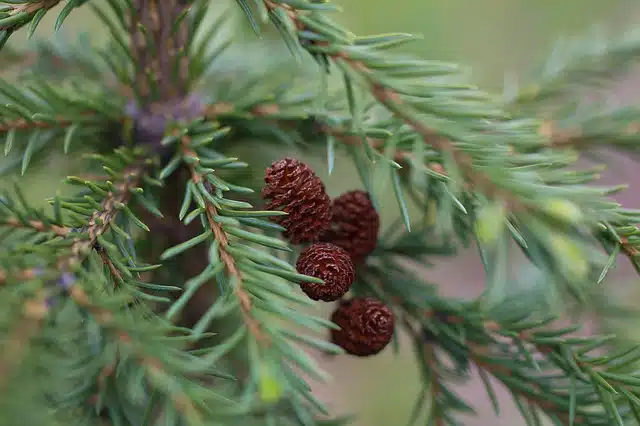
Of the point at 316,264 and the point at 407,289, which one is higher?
the point at 316,264

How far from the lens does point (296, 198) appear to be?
397 mm

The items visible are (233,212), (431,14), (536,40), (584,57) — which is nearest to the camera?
(233,212)

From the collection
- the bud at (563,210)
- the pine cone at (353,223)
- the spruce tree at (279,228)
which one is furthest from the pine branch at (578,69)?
the bud at (563,210)

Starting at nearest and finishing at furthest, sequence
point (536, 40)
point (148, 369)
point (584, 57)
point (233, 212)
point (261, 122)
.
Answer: point (148, 369), point (233, 212), point (261, 122), point (584, 57), point (536, 40)

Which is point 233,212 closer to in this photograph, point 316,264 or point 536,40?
point 316,264

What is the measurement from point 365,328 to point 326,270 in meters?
0.08

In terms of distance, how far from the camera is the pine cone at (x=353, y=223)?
451 millimetres

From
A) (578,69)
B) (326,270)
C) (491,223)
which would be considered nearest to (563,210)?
(491,223)

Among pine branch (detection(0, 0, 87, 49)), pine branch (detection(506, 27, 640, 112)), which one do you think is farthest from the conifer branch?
pine branch (detection(506, 27, 640, 112))

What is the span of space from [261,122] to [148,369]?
28cm

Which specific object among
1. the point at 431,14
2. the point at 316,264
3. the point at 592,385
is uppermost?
the point at 316,264

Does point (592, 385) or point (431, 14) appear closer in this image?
point (592, 385)

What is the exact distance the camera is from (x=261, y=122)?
19.7 inches

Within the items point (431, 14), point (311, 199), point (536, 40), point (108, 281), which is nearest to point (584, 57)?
point (311, 199)
